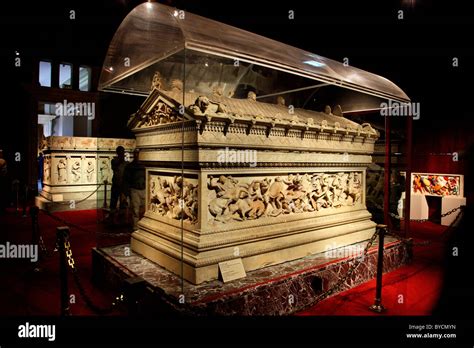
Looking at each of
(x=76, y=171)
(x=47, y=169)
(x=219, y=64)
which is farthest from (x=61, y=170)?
(x=219, y=64)

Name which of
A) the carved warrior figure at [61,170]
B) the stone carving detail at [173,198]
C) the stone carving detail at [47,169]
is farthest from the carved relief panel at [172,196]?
the stone carving detail at [47,169]

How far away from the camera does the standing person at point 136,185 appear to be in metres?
7.04

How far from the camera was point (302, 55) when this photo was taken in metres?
4.48

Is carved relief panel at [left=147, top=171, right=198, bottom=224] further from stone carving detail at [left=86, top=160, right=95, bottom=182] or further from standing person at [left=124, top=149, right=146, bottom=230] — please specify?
stone carving detail at [left=86, top=160, right=95, bottom=182]

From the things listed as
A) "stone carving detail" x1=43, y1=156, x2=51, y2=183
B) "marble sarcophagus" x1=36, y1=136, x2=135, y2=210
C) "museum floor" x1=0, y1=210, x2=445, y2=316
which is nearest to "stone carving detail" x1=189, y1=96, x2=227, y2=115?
"museum floor" x1=0, y1=210, x2=445, y2=316

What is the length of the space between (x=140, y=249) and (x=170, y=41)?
8.58 ft

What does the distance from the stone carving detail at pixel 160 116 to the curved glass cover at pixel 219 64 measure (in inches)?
20.5

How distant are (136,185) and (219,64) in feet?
11.8

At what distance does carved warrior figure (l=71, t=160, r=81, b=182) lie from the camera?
10289 millimetres

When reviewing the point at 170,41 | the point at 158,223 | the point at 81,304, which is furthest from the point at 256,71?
the point at 81,304

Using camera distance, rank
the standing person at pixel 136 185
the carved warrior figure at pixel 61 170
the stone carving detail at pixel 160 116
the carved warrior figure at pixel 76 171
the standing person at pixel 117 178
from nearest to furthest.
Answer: the stone carving detail at pixel 160 116 → the standing person at pixel 136 185 → the standing person at pixel 117 178 → the carved warrior figure at pixel 61 170 → the carved warrior figure at pixel 76 171

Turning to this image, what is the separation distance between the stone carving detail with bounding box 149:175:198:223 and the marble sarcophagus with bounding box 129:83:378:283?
0.01 metres

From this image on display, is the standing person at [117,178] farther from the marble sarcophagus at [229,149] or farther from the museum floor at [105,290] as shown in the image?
the marble sarcophagus at [229,149]

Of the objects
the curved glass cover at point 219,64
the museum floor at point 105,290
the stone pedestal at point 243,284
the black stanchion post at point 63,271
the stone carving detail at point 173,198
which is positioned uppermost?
the curved glass cover at point 219,64
